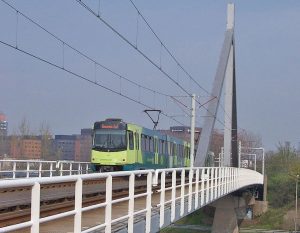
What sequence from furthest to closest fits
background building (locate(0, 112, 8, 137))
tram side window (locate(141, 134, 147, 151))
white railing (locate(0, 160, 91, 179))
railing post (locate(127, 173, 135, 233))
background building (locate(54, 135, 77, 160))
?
background building (locate(54, 135, 77, 160))
background building (locate(0, 112, 8, 137))
tram side window (locate(141, 134, 147, 151))
white railing (locate(0, 160, 91, 179))
railing post (locate(127, 173, 135, 233))

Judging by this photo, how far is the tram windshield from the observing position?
3272 centimetres

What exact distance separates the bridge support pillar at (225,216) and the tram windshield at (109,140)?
36012mm

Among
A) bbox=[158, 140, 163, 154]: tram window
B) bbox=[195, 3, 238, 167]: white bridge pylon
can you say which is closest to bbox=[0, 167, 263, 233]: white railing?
bbox=[158, 140, 163, 154]: tram window

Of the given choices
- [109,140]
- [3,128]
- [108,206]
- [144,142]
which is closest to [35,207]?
[108,206]

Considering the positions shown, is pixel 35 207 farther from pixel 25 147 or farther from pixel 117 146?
pixel 25 147

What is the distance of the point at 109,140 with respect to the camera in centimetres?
3306

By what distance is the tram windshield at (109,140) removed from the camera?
32719 mm

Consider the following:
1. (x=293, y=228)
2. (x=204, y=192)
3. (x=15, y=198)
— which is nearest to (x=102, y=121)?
(x=204, y=192)

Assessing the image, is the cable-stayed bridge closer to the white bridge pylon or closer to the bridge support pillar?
the white bridge pylon

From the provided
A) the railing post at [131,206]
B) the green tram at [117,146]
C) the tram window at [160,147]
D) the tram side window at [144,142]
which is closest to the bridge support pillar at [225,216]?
the tram window at [160,147]

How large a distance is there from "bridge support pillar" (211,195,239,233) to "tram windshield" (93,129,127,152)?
118 feet

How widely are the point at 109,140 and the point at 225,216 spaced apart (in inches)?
1479

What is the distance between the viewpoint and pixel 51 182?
7.32 metres

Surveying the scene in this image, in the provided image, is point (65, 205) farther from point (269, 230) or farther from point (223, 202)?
point (269, 230)
